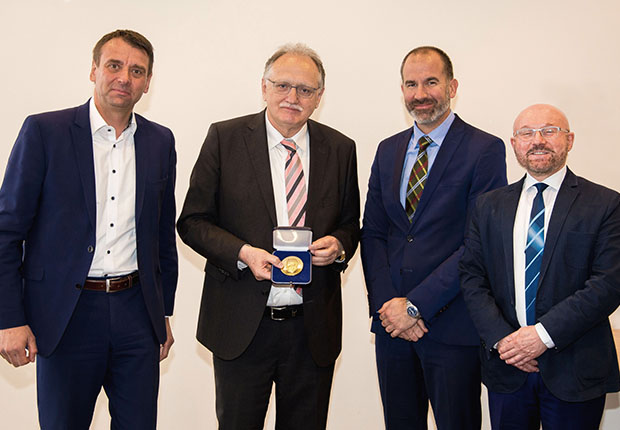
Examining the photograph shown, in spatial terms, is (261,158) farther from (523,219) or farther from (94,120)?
(523,219)

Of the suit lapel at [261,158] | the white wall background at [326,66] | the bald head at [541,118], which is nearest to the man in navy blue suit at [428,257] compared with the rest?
the bald head at [541,118]

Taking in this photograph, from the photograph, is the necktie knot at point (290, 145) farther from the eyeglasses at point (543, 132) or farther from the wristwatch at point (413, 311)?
the eyeglasses at point (543, 132)

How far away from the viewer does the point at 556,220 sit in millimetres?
2207

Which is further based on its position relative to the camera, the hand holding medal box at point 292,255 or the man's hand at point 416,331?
the man's hand at point 416,331

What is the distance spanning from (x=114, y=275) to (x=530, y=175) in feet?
5.65

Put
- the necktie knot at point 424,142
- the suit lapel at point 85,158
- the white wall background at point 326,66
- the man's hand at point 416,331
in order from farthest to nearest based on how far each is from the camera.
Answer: the white wall background at point 326,66, the necktie knot at point 424,142, the man's hand at point 416,331, the suit lapel at point 85,158

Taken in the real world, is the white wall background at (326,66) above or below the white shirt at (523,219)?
above

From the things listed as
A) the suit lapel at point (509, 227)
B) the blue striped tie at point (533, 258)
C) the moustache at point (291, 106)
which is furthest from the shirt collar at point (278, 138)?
the blue striped tie at point (533, 258)

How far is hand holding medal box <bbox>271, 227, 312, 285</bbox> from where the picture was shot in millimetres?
2246

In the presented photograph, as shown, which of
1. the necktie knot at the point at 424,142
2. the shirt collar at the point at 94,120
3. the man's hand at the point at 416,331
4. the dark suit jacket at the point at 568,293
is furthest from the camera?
the necktie knot at the point at 424,142

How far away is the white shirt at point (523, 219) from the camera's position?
2.25 meters

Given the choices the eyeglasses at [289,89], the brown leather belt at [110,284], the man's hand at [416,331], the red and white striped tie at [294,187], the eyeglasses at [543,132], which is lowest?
the man's hand at [416,331]

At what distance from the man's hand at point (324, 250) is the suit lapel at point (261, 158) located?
214 millimetres

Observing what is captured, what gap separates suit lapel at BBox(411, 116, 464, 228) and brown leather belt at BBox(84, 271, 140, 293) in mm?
1240
